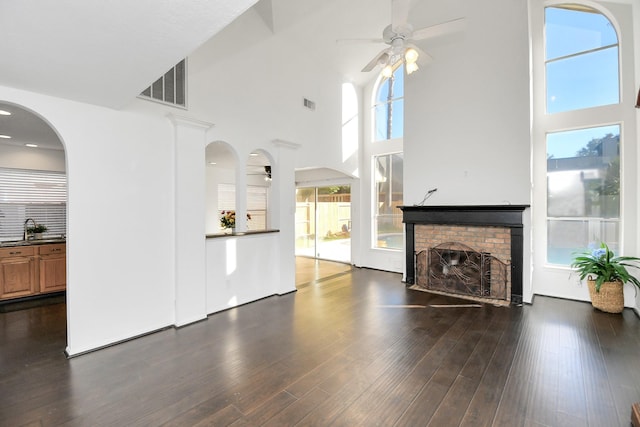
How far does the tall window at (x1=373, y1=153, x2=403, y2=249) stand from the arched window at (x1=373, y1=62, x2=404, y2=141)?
53 centimetres

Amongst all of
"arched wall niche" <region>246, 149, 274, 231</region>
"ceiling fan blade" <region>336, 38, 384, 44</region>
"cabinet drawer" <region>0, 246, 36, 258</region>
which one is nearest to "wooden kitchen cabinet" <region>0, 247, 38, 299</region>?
"cabinet drawer" <region>0, 246, 36, 258</region>

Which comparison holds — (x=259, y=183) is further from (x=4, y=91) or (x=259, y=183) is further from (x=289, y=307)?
(x=4, y=91)

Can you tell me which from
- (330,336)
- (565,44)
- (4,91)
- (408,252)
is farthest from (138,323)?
(565,44)

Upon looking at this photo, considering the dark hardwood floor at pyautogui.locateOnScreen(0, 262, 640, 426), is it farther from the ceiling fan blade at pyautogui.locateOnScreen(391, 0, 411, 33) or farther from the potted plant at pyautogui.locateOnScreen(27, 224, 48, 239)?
the ceiling fan blade at pyautogui.locateOnScreen(391, 0, 411, 33)

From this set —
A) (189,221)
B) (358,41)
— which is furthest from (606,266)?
(189,221)

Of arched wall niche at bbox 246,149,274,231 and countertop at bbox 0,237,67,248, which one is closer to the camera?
countertop at bbox 0,237,67,248

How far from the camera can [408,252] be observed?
5.70 m

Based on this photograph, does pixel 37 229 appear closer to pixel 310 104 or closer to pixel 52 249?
pixel 52 249

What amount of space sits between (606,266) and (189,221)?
5548mm

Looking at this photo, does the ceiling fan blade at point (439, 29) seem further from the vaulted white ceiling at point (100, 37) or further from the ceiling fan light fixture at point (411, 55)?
the vaulted white ceiling at point (100, 37)

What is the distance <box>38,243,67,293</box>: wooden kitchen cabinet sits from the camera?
4680mm

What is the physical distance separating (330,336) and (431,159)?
3.71 m

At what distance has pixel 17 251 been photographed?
4.46 m

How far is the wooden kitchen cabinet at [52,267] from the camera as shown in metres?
4.68
